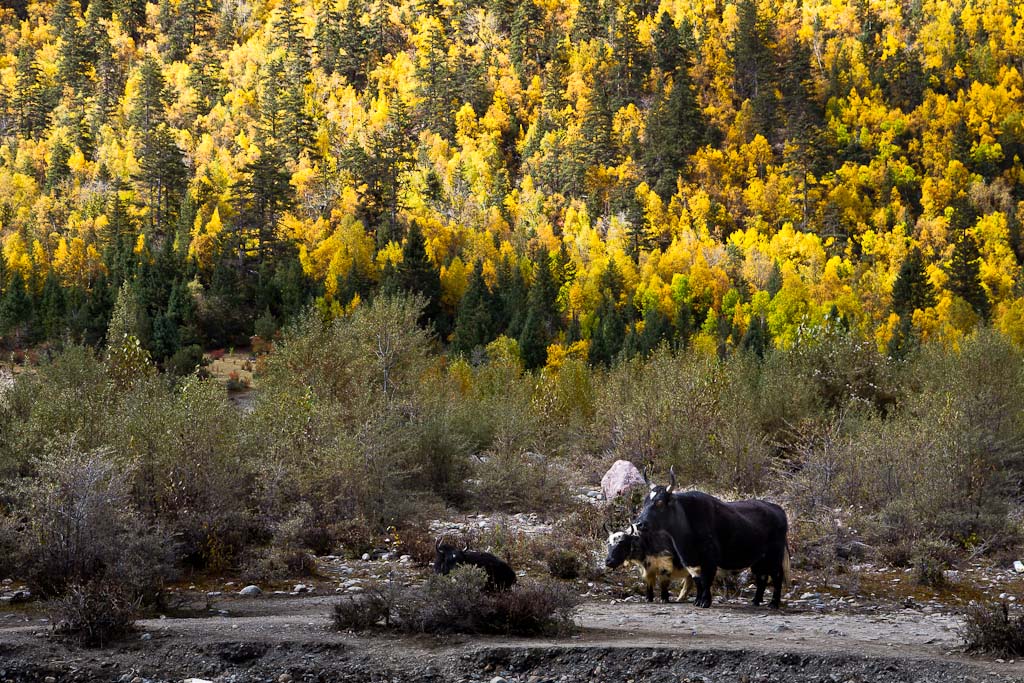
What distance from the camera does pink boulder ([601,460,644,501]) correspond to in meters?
24.7

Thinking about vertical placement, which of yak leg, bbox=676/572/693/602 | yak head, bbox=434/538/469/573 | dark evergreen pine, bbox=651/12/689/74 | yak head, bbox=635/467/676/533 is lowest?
yak leg, bbox=676/572/693/602

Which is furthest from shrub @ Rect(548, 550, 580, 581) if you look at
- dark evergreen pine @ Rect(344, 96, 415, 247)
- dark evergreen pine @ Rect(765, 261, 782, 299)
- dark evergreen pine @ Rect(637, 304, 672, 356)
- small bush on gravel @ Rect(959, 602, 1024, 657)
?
dark evergreen pine @ Rect(344, 96, 415, 247)

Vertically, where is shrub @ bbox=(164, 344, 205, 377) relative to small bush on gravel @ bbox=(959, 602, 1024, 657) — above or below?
below

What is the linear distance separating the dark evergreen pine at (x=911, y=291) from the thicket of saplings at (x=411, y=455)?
48.5 meters

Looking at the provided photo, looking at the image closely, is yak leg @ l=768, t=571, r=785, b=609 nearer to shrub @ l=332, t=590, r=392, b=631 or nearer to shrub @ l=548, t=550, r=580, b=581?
shrub @ l=548, t=550, r=580, b=581

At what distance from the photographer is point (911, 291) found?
267ft

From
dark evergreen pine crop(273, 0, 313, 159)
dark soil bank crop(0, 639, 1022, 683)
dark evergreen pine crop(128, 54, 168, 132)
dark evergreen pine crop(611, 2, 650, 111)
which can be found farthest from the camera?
dark evergreen pine crop(611, 2, 650, 111)

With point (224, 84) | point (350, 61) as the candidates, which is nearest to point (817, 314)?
point (350, 61)

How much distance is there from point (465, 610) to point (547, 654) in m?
1.36

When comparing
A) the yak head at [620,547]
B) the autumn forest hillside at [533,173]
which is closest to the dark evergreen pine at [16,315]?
the autumn forest hillside at [533,173]

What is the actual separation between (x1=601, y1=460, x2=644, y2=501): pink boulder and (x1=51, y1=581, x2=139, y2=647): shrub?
1485cm

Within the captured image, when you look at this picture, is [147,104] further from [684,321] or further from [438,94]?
[684,321]

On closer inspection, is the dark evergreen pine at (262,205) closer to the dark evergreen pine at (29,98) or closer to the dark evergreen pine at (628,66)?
the dark evergreen pine at (628,66)

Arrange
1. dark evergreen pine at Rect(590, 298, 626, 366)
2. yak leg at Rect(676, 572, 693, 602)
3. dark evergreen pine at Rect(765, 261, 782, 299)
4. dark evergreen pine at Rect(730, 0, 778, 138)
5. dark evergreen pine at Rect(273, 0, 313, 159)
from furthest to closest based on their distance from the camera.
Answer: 1. dark evergreen pine at Rect(730, 0, 778, 138)
2. dark evergreen pine at Rect(273, 0, 313, 159)
3. dark evergreen pine at Rect(765, 261, 782, 299)
4. dark evergreen pine at Rect(590, 298, 626, 366)
5. yak leg at Rect(676, 572, 693, 602)
